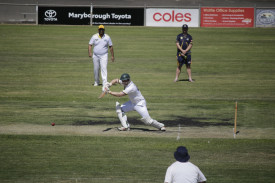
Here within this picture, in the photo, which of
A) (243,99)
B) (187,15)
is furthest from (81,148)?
(187,15)

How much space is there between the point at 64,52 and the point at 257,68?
11561 millimetres

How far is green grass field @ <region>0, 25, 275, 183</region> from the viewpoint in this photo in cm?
1119

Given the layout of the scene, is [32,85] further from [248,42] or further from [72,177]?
[248,42]

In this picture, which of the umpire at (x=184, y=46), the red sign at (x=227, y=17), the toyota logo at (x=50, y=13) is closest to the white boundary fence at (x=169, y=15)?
the red sign at (x=227, y=17)

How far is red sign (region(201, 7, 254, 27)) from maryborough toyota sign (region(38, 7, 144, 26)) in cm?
529

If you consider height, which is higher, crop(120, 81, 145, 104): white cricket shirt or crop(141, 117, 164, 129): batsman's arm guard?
crop(120, 81, 145, 104): white cricket shirt

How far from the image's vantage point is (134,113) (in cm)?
1722

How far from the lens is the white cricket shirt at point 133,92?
13586mm

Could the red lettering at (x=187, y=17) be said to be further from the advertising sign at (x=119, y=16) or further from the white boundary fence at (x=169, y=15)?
the advertising sign at (x=119, y=16)

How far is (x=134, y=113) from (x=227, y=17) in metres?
26.3

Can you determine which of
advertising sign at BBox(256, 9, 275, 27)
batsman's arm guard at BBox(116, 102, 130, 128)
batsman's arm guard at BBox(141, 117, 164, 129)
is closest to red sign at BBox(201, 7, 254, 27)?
advertising sign at BBox(256, 9, 275, 27)

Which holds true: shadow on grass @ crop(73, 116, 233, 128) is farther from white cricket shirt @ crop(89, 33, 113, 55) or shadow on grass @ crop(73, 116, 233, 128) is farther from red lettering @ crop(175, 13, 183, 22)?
red lettering @ crop(175, 13, 183, 22)

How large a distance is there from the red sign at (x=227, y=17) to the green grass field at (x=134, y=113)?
280 inches

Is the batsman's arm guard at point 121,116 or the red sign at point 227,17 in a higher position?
the red sign at point 227,17
